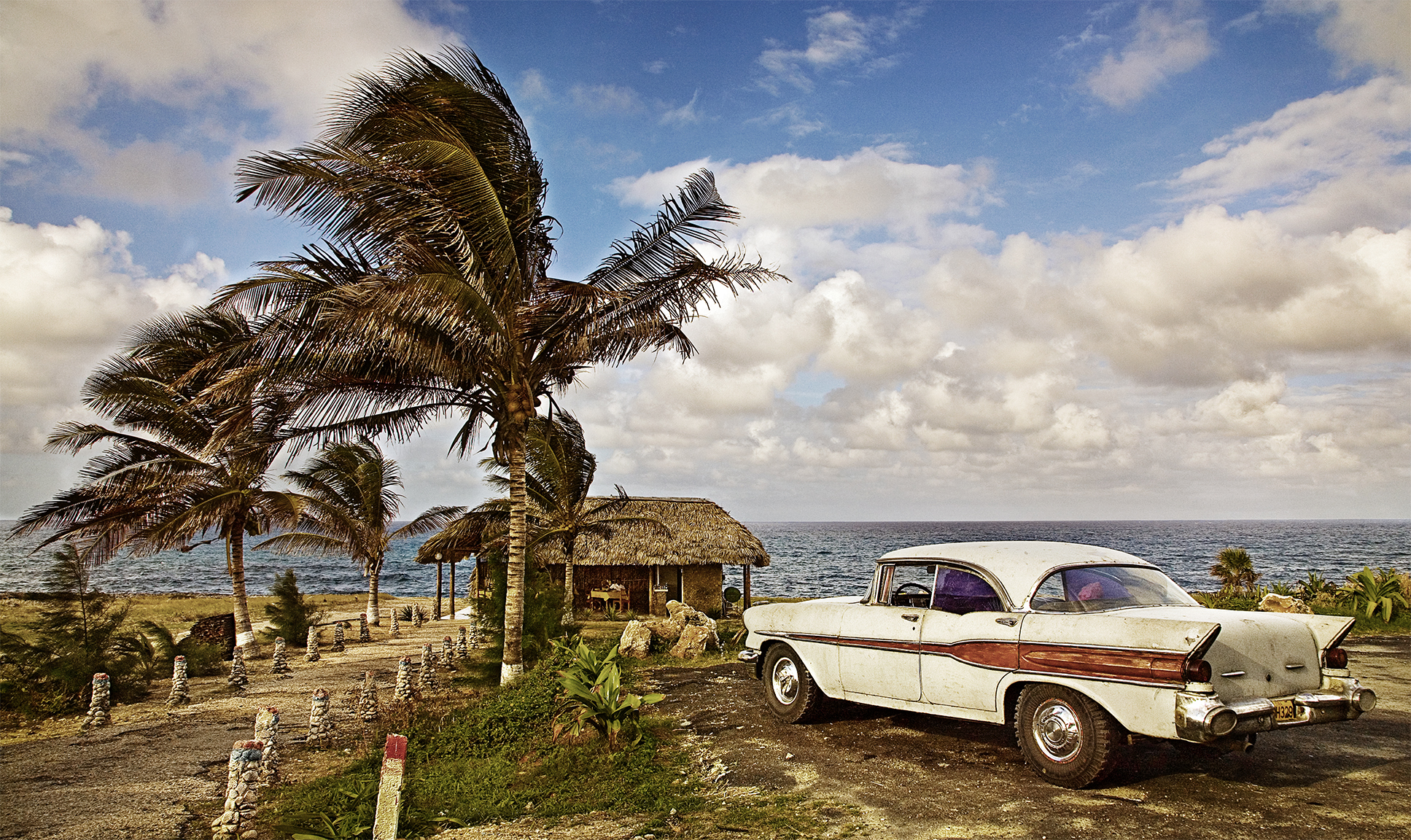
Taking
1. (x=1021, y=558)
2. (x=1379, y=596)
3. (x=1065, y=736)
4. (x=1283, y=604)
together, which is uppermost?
(x=1021, y=558)

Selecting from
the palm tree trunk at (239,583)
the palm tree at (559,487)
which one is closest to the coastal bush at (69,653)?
Result: the palm tree trunk at (239,583)

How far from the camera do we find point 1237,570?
20812 mm

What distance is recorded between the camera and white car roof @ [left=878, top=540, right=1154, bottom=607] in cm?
638

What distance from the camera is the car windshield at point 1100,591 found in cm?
621

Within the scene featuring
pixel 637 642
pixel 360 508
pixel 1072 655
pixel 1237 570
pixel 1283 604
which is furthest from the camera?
pixel 360 508

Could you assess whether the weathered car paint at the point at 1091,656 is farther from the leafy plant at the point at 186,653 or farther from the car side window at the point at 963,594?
the leafy plant at the point at 186,653

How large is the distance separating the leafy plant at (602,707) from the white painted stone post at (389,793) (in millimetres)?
2780

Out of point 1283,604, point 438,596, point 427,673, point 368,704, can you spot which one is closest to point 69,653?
point 427,673

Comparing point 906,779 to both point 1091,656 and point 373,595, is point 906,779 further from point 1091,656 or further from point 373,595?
point 373,595

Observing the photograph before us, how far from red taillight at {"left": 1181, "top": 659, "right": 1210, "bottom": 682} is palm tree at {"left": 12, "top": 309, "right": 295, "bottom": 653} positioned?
1387 centimetres

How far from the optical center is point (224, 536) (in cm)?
1734

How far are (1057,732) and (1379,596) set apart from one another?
14174 mm

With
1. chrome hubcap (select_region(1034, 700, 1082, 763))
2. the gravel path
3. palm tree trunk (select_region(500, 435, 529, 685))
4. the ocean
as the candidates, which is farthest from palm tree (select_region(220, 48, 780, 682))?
Result: the ocean

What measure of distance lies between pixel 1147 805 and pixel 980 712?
128 cm
